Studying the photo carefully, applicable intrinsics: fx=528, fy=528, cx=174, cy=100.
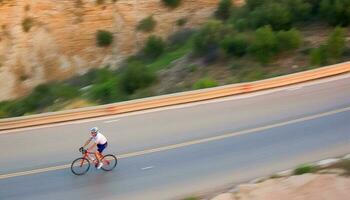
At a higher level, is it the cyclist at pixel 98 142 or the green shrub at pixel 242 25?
the green shrub at pixel 242 25

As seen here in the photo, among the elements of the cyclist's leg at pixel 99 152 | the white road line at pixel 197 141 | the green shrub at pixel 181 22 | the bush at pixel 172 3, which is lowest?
the white road line at pixel 197 141

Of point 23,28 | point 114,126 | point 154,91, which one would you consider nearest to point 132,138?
point 114,126

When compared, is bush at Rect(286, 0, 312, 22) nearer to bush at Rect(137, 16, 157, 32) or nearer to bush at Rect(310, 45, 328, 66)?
bush at Rect(310, 45, 328, 66)

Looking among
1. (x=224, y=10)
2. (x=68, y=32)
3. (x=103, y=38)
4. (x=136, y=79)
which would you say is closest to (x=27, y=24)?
(x=68, y=32)

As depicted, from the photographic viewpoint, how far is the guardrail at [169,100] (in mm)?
17031

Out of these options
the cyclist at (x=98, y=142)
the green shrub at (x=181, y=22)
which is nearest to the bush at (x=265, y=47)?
the cyclist at (x=98, y=142)

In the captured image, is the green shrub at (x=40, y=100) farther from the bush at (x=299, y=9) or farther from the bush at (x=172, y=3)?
the bush at (x=299, y=9)

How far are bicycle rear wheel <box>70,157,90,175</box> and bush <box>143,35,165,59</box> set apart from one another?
20.5 metres

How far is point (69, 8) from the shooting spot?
35938 mm

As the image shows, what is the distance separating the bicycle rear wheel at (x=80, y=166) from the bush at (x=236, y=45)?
40.6 feet

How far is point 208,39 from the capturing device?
81.8 feet

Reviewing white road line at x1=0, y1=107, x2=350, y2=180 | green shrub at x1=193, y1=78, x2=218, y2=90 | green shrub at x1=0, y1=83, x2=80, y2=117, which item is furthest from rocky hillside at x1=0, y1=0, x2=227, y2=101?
white road line at x1=0, y1=107, x2=350, y2=180

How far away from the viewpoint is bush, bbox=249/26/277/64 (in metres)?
22.5

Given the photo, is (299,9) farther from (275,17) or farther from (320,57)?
(320,57)
